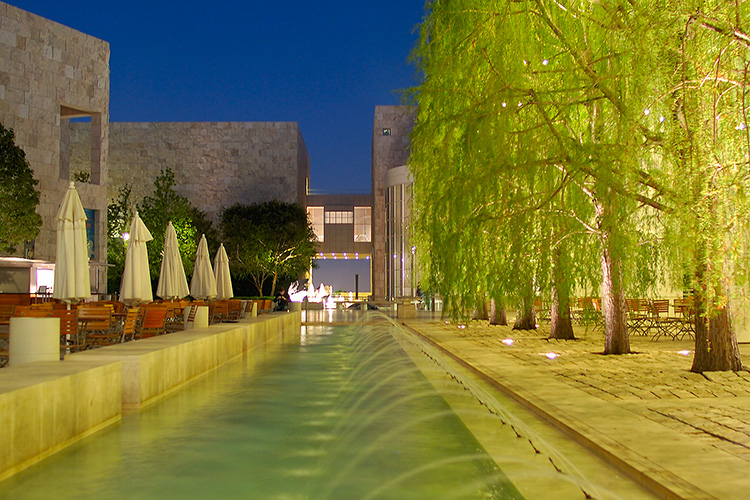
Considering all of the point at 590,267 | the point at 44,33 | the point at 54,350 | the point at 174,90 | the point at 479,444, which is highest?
the point at 174,90

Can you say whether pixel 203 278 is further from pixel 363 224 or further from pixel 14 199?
pixel 363 224

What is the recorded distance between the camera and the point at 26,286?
34469 millimetres

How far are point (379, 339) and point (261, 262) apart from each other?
30.4 metres

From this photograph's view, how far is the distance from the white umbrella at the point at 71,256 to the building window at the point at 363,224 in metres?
63.7

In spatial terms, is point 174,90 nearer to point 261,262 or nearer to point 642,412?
point 261,262

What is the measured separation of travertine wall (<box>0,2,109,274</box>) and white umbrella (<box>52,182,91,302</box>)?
2451 cm

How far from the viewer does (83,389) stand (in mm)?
7102

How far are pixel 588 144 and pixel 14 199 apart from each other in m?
24.4

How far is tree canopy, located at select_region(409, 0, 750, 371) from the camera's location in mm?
7715

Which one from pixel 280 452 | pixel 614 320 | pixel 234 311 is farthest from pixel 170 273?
pixel 280 452

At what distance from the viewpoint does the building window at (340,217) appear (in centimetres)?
7844

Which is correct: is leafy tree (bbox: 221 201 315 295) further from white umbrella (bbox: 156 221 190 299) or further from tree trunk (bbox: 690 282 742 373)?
tree trunk (bbox: 690 282 742 373)

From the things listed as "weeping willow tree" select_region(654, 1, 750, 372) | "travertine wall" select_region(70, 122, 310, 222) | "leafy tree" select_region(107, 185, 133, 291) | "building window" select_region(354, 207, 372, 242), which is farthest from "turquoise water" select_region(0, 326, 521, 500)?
"building window" select_region(354, 207, 372, 242)

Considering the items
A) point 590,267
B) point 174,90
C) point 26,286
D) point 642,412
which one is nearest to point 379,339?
point 590,267
